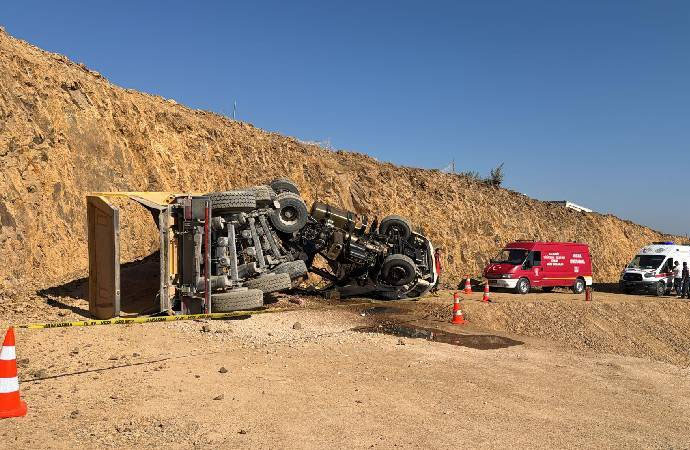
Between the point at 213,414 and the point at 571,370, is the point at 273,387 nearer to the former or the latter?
the point at 213,414

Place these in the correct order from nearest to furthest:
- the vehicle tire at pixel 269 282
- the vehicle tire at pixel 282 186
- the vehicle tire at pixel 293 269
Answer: the vehicle tire at pixel 269 282 < the vehicle tire at pixel 293 269 < the vehicle tire at pixel 282 186

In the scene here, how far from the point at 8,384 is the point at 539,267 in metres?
21.6

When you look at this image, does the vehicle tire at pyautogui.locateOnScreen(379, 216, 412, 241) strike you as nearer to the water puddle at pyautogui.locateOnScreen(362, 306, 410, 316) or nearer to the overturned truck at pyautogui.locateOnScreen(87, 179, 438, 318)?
the overturned truck at pyautogui.locateOnScreen(87, 179, 438, 318)

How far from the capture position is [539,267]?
23188 millimetres

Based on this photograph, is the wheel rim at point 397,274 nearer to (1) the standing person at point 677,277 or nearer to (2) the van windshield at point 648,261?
(2) the van windshield at point 648,261

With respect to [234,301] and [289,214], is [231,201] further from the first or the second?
[289,214]

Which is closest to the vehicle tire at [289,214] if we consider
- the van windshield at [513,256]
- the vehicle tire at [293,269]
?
the vehicle tire at [293,269]

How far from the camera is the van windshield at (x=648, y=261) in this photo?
25562 mm

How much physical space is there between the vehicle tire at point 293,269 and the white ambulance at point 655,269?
65.3 feet

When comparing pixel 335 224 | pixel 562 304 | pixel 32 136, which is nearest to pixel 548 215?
pixel 562 304

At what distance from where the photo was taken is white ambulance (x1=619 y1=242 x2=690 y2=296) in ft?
82.9

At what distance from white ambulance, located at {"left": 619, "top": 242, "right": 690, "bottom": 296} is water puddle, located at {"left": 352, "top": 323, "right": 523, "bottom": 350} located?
17.7 metres

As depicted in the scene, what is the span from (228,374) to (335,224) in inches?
316

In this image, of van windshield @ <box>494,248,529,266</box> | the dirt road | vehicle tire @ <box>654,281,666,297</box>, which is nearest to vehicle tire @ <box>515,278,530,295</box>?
van windshield @ <box>494,248,529,266</box>
